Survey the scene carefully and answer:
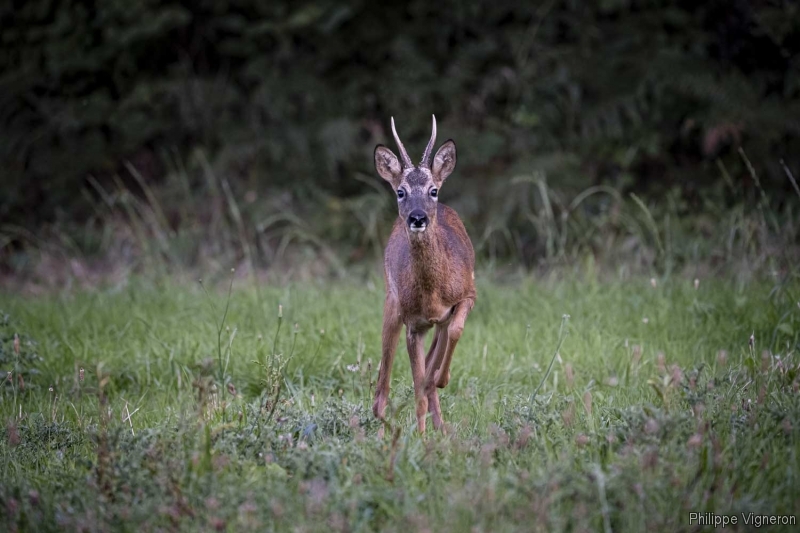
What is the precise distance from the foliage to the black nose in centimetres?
488

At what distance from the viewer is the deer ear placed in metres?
4.91

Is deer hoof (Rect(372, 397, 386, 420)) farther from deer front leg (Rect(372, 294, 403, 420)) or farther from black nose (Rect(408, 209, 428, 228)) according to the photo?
black nose (Rect(408, 209, 428, 228))

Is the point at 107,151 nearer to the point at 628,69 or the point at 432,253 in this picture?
the point at 628,69

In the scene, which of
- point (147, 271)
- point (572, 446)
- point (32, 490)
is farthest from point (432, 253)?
point (147, 271)

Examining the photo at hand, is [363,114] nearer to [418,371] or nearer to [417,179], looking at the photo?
[417,179]

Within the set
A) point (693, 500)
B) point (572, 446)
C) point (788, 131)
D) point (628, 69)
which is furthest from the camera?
point (628, 69)

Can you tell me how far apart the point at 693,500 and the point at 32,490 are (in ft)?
7.80

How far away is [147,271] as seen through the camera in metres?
8.05

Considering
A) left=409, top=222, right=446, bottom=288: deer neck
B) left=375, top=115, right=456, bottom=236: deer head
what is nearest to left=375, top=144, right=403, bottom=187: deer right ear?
left=375, top=115, right=456, bottom=236: deer head

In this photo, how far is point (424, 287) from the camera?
462cm

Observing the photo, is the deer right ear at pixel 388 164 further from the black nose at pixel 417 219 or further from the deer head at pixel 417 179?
the black nose at pixel 417 219

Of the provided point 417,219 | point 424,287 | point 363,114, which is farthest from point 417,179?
point 363,114

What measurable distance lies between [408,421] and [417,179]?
46.8 inches

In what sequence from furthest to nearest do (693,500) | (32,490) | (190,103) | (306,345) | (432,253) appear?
1. (190,103)
2. (306,345)
3. (432,253)
4. (32,490)
5. (693,500)
